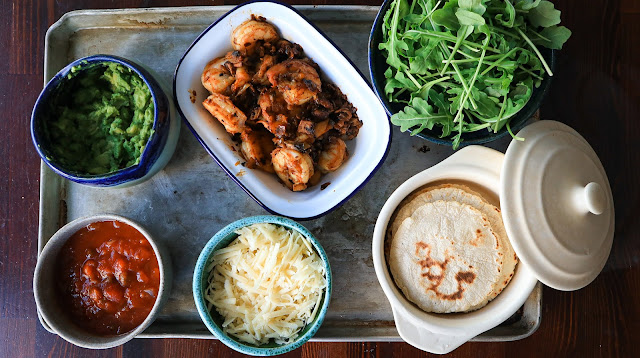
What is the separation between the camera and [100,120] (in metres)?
1.93

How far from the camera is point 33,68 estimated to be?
2275 millimetres

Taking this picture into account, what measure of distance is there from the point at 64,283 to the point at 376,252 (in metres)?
1.25

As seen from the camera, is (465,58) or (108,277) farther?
(108,277)

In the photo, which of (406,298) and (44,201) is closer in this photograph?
(406,298)

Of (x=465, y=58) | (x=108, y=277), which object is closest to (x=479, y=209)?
(x=465, y=58)

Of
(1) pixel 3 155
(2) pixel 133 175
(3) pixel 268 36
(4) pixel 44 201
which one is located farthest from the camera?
(1) pixel 3 155

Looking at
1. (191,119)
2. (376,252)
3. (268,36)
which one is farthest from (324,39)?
(376,252)

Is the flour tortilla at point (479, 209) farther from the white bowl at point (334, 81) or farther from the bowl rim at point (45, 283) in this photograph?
the bowl rim at point (45, 283)

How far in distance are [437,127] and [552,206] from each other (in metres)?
0.51

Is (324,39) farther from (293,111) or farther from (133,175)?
(133,175)

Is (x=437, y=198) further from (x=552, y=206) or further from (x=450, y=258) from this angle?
(x=552, y=206)

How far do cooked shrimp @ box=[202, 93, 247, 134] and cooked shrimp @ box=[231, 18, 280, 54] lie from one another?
216 millimetres

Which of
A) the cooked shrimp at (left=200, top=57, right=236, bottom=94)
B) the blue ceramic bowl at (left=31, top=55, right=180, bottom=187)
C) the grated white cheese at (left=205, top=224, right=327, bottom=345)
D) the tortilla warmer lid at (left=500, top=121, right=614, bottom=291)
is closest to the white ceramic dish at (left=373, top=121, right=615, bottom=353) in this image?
the tortilla warmer lid at (left=500, top=121, right=614, bottom=291)

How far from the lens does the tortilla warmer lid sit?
5.82 feet
